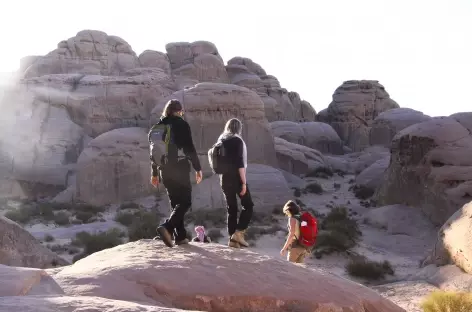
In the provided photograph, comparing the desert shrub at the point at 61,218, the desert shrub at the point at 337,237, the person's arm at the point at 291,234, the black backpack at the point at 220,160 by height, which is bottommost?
the desert shrub at the point at 61,218

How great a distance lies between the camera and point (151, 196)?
22750mm

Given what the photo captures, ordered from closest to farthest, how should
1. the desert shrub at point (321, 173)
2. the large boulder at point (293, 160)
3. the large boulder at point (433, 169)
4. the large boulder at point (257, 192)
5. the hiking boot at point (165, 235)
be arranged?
the hiking boot at point (165, 235) → the large boulder at point (433, 169) → the large boulder at point (257, 192) → the large boulder at point (293, 160) → the desert shrub at point (321, 173)

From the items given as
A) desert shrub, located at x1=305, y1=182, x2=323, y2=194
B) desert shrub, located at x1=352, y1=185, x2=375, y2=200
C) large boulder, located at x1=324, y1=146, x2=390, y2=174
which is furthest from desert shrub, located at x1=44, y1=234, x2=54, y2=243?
large boulder, located at x1=324, y1=146, x2=390, y2=174

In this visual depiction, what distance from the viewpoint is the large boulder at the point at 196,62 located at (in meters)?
42.4

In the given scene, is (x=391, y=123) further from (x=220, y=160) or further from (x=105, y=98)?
(x=220, y=160)

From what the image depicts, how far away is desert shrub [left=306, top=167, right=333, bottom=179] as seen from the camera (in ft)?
97.9

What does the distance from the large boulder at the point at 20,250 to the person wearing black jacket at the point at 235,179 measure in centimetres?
499

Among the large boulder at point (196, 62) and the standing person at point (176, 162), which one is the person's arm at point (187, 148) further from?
the large boulder at point (196, 62)

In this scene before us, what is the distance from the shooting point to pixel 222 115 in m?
23.4

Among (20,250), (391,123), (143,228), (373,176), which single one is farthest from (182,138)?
(391,123)

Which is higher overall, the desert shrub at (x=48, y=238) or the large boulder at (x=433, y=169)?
the large boulder at (x=433, y=169)

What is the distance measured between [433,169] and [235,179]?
13.4 m

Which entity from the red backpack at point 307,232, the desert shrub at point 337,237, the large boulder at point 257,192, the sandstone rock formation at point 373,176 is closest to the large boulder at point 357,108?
the sandstone rock formation at point 373,176

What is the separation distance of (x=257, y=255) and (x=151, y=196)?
57.0 feet
